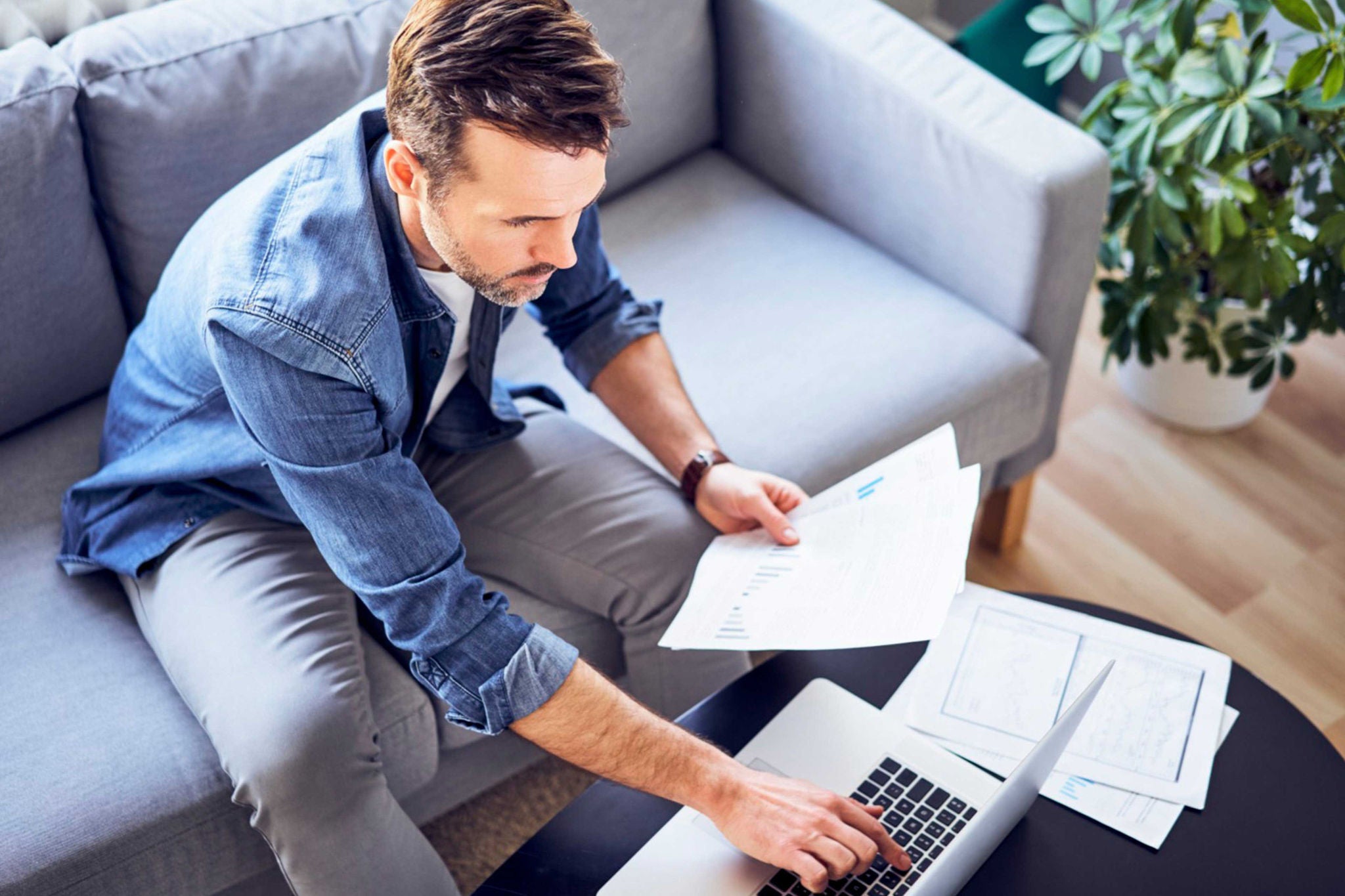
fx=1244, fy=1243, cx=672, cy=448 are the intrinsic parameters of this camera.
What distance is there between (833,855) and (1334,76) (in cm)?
113

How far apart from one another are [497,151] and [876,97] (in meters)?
0.81

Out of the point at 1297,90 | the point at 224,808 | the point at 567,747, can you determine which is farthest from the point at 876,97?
the point at 224,808

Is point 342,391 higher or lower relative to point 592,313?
higher

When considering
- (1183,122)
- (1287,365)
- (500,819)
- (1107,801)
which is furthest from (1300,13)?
(500,819)

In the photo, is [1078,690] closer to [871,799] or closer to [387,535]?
[871,799]

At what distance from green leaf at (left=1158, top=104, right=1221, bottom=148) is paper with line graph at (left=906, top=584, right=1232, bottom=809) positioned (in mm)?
692

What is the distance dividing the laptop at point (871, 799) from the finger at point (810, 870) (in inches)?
1.3

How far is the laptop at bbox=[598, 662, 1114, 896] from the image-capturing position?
0.97m

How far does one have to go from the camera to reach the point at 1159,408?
6.82 ft

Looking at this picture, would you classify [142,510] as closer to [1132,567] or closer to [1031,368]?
[1031,368]

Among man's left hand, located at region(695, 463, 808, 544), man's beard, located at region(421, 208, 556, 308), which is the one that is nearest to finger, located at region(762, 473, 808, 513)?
man's left hand, located at region(695, 463, 808, 544)

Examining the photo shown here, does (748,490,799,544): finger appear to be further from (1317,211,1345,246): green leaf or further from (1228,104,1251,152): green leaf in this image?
(1317,211,1345,246): green leaf

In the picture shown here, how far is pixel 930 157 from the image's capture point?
1646 mm

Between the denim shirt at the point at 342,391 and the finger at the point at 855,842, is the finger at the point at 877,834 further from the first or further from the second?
the denim shirt at the point at 342,391
